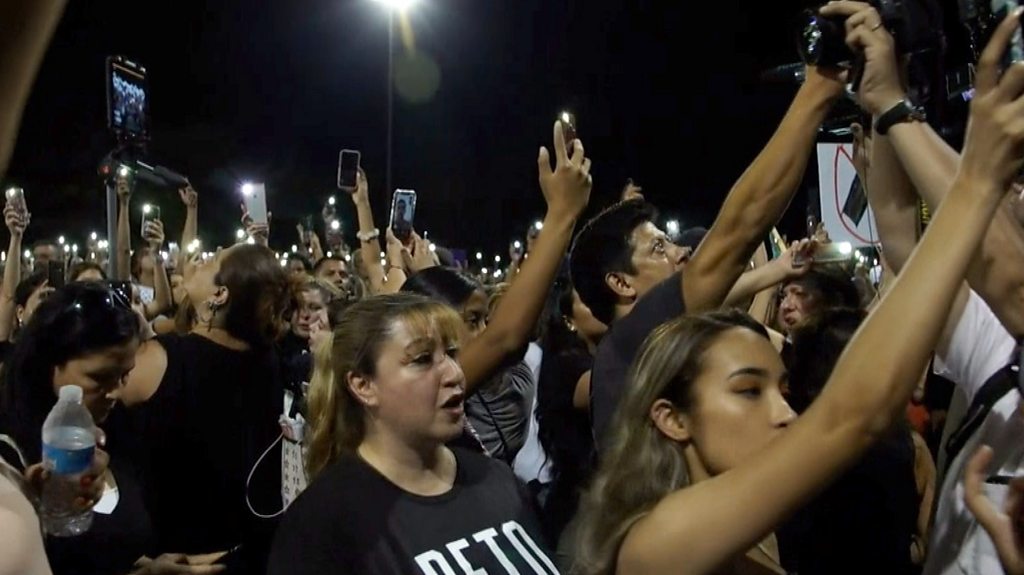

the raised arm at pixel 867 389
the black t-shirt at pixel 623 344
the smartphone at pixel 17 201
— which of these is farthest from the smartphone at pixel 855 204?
the smartphone at pixel 17 201

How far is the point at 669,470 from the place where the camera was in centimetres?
235

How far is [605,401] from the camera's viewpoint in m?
3.32

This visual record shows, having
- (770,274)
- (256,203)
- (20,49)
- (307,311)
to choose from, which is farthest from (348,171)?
(20,49)

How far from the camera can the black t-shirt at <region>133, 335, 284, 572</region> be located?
423 centimetres

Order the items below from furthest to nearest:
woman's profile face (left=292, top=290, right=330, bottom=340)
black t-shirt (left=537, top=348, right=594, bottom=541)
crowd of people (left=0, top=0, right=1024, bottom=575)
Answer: woman's profile face (left=292, top=290, right=330, bottom=340) < black t-shirt (left=537, top=348, right=594, bottom=541) < crowd of people (left=0, top=0, right=1024, bottom=575)

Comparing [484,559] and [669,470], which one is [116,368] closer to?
[484,559]

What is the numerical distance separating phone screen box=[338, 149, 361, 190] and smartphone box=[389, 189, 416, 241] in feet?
1.58

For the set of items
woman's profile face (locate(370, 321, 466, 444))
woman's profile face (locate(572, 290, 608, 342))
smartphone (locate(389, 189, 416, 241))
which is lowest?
smartphone (locate(389, 189, 416, 241))

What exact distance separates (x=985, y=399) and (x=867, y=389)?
2.14 feet

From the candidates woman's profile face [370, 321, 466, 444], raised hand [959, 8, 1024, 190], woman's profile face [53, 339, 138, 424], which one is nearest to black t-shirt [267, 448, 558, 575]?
woman's profile face [370, 321, 466, 444]

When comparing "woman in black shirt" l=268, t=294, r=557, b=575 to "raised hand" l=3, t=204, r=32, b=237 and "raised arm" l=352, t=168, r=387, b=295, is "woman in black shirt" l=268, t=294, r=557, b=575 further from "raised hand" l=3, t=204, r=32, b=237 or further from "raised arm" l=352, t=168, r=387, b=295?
"raised hand" l=3, t=204, r=32, b=237

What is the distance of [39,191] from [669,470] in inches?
1428

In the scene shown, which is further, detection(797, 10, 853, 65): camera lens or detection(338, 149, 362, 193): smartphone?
detection(338, 149, 362, 193): smartphone

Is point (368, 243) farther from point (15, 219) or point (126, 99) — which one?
point (15, 219)
